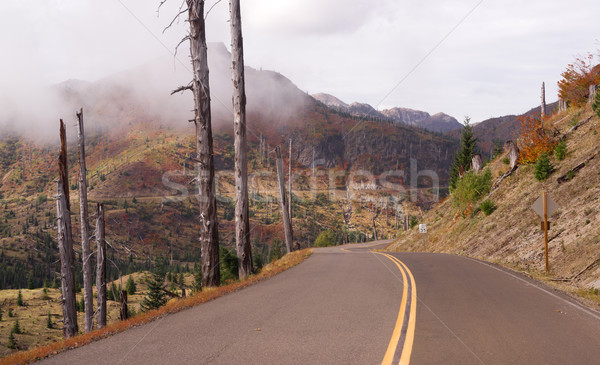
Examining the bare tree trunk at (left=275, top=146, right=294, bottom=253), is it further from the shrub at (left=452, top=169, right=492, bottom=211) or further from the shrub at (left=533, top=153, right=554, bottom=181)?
the shrub at (left=533, top=153, right=554, bottom=181)

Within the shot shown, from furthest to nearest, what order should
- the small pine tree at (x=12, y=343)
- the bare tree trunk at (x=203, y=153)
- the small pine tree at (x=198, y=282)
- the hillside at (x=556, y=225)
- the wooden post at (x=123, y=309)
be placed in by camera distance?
the small pine tree at (x=12, y=343) < the wooden post at (x=123, y=309) < the hillside at (x=556, y=225) < the small pine tree at (x=198, y=282) < the bare tree trunk at (x=203, y=153)

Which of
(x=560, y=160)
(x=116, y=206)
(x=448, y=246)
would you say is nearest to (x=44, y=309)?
(x=116, y=206)

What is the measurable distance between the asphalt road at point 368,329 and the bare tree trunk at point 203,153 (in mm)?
2309

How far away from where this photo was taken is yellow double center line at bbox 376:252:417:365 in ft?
18.2

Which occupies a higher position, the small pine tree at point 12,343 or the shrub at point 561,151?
the shrub at point 561,151

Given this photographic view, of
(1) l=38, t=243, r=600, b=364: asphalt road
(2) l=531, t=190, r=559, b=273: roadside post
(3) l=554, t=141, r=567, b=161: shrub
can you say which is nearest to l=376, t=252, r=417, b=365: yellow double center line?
(1) l=38, t=243, r=600, b=364: asphalt road

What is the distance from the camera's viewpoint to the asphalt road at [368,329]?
18.5ft

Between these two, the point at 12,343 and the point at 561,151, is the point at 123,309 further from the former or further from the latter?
the point at 12,343

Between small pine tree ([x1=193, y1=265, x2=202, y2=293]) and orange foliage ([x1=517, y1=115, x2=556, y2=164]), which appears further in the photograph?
orange foliage ([x1=517, y1=115, x2=556, y2=164])

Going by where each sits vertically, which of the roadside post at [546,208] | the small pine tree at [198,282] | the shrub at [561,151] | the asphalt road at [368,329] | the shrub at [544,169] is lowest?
the small pine tree at [198,282]

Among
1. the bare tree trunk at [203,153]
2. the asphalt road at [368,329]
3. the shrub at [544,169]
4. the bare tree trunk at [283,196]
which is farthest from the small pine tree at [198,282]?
the shrub at [544,169]

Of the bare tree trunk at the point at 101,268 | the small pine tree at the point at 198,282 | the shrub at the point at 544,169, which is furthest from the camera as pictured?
the shrub at the point at 544,169

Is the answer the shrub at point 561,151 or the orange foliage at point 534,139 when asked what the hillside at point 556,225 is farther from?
the orange foliage at point 534,139

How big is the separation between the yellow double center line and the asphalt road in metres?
0.02
